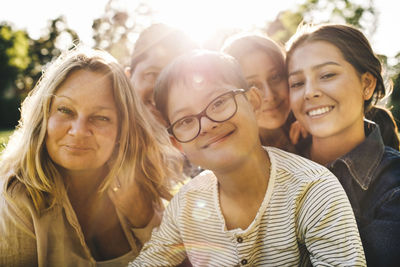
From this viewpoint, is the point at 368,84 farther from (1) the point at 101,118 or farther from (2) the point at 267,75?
(1) the point at 101,118

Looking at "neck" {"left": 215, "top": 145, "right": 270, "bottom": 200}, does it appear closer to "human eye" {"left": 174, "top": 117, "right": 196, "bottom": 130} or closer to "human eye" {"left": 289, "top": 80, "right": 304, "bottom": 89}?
"human eye" {"left": 174, "top": 117, "right": 196, "bottom": 130}

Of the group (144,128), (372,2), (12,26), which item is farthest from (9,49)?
(144,128)

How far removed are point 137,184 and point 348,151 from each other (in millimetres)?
1999

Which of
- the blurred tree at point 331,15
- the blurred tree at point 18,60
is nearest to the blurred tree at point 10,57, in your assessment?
the blurred tree at point 18,60

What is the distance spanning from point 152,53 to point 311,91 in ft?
7.52

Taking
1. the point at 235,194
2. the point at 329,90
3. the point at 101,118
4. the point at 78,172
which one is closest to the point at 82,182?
the point at 78,172

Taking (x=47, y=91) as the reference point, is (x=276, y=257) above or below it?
below

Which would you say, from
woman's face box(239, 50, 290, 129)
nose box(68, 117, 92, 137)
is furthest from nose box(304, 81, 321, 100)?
nose box(68, 117, 92, 137)

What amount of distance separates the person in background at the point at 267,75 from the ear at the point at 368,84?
0.66 m

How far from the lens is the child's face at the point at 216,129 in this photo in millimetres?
2035

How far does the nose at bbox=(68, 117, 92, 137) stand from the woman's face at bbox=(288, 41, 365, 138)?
1781mm

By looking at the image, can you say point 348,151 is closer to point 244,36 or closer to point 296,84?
point 296,84

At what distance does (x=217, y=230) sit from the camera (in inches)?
85.8

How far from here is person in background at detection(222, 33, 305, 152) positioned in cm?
304
